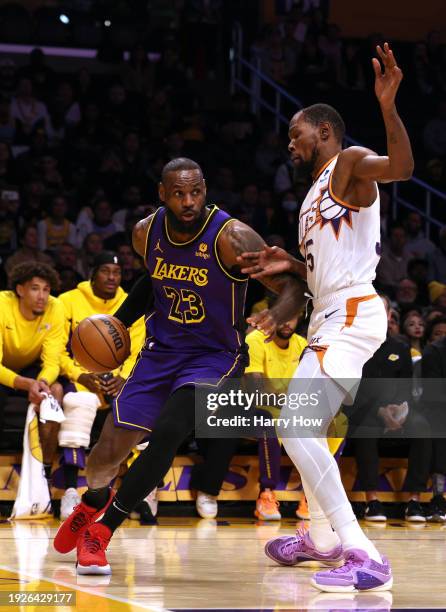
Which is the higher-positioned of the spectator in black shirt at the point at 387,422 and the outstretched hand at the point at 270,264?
the outstretched hand at the point at 270,264

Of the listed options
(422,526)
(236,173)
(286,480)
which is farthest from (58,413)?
(236,173)

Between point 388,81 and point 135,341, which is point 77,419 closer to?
point 135,341

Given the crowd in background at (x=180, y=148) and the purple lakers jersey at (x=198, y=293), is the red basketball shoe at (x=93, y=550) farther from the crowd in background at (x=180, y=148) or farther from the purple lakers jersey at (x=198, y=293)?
the crowd in background at (x=180, y=148)

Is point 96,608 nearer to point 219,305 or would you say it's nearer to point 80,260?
→ point 219,305

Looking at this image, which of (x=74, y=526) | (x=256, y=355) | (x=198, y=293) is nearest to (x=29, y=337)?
(x=256, y=355)

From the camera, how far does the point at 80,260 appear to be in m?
10.7

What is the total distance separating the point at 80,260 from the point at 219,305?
5704 mm

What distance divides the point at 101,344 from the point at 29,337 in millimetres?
3023

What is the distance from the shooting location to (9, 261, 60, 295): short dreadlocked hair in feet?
26.8

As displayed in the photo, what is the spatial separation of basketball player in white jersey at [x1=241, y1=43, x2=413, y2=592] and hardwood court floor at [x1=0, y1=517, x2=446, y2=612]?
0.26m

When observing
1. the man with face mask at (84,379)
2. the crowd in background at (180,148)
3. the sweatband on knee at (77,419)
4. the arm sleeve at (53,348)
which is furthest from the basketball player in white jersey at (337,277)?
the crowd in background at (180,148)

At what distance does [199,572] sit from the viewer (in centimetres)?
516

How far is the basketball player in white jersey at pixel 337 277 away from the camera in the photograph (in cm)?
450

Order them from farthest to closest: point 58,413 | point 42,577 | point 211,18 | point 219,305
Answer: point 211,18, point 58,413, point 219,305, point 42,577
